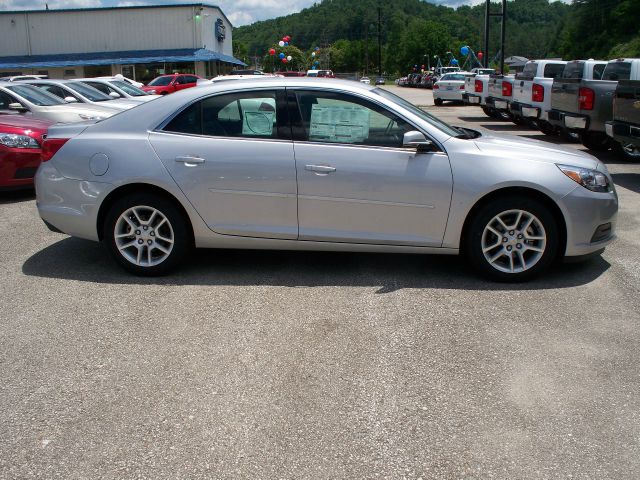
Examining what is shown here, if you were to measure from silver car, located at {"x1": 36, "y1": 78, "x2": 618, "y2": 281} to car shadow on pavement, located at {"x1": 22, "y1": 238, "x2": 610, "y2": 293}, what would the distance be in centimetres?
21

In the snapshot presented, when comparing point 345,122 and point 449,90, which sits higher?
point 345,122

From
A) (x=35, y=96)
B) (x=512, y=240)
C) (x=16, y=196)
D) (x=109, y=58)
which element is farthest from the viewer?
(x=109, y=58)

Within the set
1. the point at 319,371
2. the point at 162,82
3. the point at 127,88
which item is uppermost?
the point at 162,82

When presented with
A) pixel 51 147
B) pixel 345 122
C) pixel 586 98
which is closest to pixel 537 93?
pixel 586 98

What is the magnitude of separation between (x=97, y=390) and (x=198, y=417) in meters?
0.68

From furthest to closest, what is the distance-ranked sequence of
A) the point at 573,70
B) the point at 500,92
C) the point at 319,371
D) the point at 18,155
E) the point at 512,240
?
1. the point at 500,92
2. the point at 573,70
3. the point at 18,155
4. the point at 512,240
5. the point at 319,371

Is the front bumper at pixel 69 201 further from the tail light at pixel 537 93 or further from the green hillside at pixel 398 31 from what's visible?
the green hillside at pixel 398 31

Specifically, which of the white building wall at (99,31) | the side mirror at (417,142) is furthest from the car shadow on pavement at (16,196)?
the white building wall at (99,31)

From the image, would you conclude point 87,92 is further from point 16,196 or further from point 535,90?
point 535,90

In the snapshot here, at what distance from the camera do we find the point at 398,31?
139 meters

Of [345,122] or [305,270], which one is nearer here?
[345,122]

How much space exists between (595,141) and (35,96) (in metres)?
10.6

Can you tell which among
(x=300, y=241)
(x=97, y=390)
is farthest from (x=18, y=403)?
(x=300, y=241)

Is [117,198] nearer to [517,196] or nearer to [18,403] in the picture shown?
[18,403]
